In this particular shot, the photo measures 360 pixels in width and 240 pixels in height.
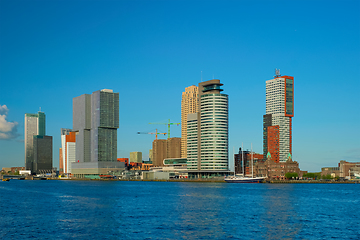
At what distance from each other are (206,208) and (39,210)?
38.0 metres

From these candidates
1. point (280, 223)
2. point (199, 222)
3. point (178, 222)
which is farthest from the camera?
point (178, 222)

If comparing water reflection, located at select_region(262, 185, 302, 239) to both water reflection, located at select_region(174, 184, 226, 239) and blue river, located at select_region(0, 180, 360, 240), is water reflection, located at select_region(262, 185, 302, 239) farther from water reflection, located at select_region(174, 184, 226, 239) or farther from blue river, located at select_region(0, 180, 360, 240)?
water reflection, located at select_region(174, 184, 226, 239)

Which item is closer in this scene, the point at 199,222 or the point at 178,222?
the point at 199,222

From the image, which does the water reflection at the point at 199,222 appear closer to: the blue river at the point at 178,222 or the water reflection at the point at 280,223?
the blue river at the point at 178,222

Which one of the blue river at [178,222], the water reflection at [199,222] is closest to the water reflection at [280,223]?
the blue river at [178,222]

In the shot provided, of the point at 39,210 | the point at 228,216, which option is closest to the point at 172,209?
the point at 228,216

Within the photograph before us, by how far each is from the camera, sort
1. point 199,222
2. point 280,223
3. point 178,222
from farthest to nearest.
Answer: point 178,222, point 199,222, point 280,223

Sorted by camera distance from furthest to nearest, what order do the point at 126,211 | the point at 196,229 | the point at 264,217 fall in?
the point at 126,211
the point at 264,217
the point at 196,229

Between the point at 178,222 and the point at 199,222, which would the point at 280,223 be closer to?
A: the point at 199,222

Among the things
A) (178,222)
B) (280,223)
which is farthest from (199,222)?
(280,223)

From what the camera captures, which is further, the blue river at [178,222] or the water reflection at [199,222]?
the water reflection at [199,222]

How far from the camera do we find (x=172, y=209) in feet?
324

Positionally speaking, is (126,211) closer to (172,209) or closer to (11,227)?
(172,209)

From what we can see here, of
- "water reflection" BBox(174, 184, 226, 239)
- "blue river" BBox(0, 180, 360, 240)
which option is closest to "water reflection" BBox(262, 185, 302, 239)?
"blue river" BBox(0, 180, 360, 240)
